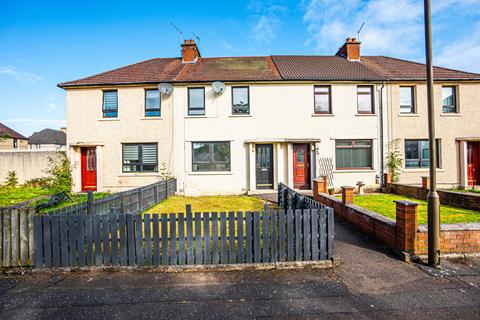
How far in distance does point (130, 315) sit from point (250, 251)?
2.16 meters

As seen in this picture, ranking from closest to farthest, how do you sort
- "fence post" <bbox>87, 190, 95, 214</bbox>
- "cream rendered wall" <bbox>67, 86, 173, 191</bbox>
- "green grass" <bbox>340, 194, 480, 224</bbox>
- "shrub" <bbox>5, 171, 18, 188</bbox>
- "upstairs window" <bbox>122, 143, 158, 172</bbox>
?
"fence post" <bbox>87, 190, 95, 214</bbox>, "green grass" <bbox>340, 194, 480, 224</bbox>, "cream rendered wall" <bbox>67, 86, 173, 191</bbox>, "upstairs window" <bbox>122, 143, 158, 172</bbox>, "shrub" <bbox>5, 171, 18, 188</bbox>

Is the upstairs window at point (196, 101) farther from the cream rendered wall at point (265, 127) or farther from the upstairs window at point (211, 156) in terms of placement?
the upstairs window at point (211, 156)

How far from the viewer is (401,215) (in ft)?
15.5

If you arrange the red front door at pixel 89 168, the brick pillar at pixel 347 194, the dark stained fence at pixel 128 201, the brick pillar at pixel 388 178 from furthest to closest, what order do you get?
the red front door at pixel 89 168, the brick pillar at pixel 388 178, the brick pillar at pixel 347 194, the dark stained fence at pixel 128 201

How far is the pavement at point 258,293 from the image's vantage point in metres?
3.17

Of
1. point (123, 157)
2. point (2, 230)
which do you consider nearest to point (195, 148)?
point (123, 157)

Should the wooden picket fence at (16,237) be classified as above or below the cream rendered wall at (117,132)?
below

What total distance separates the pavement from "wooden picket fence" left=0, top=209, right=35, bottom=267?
330 mm

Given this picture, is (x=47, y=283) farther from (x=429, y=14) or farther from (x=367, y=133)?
(x=367, y=133)

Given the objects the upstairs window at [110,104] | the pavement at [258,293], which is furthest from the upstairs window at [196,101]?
the pavement at [258,293]

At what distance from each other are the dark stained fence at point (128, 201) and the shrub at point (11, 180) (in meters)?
12.1

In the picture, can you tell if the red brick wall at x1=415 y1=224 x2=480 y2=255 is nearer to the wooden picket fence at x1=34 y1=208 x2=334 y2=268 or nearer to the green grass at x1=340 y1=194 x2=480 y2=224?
the green grass at x1=340 y1=194 x2=480 y2=224

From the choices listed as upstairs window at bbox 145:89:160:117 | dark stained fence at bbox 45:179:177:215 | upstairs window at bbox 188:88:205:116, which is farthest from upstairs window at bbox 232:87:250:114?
dark stained fence at bbox 45:179:177:215

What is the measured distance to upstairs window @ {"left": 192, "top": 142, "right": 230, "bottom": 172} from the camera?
12992mm
